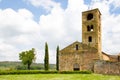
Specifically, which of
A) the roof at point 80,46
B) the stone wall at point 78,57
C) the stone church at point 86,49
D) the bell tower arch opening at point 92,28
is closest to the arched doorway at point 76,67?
the stone church at point 86,49

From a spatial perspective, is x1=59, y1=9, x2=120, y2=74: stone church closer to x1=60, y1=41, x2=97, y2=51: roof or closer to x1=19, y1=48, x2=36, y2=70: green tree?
x1=60, y1=41, x2=97, y2=51: roof

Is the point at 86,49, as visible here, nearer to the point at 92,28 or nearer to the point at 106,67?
the point at 92,28

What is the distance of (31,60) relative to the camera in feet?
242

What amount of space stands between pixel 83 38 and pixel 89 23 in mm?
3560

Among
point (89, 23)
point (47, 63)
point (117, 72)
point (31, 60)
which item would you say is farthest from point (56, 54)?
point (31, 60)

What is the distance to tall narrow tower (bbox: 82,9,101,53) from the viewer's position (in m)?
45.7

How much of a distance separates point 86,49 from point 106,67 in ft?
19.8

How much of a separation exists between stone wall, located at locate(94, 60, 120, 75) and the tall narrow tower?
372 cm

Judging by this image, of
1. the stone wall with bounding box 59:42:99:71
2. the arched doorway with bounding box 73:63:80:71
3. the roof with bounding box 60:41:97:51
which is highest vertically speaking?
the roof with bounding box 60:41:97:51

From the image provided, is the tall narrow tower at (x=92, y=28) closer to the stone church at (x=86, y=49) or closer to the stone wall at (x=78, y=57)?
the stone church at (x=86, y=49)

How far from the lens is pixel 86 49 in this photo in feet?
148

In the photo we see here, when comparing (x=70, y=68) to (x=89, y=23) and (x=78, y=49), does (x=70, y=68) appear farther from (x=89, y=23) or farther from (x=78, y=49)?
(x=89, y=23)

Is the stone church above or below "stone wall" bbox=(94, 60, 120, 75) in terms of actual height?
above

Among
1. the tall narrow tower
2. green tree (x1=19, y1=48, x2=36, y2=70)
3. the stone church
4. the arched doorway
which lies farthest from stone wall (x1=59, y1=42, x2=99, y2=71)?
green tree (x1=19, y1=48, x2=36, y2=70)
